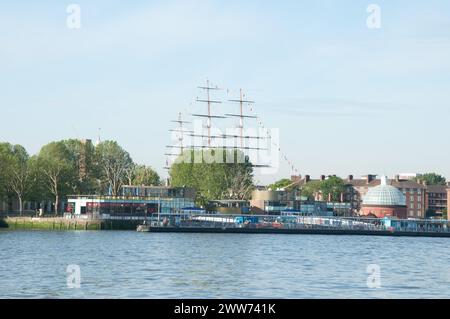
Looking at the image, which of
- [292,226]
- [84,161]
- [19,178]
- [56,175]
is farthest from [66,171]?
[292,226]

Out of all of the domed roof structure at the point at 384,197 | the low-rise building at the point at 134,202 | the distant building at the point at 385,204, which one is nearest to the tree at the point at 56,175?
the low-rise building at the point at 134,202

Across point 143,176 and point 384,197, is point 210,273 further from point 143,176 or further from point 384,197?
point 384,197

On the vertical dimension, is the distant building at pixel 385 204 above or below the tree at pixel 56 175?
below

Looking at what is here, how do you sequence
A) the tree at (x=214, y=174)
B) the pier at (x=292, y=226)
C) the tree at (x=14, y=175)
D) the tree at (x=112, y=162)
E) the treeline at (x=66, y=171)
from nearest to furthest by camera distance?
the pier at (x=292, y=226)
the tree at (x=14, y=175)
the treeline at (x=66, y=171)
the tree at (x=112, y=162)
the tree at (x=214, y=174)

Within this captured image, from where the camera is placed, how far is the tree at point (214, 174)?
6698 inches

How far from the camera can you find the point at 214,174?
171 meters

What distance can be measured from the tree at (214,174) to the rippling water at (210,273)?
9142 centimetres

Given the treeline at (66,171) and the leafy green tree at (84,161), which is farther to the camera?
the leafy green tree at (84,161)

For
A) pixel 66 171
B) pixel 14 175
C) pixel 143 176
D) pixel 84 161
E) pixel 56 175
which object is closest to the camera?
pixel 14 175

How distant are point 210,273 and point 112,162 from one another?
122745 mm

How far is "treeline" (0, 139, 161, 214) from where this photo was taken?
13775 centimetres

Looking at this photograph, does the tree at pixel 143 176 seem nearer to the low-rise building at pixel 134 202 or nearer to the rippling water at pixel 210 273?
the low-rise building at pixel 134 202

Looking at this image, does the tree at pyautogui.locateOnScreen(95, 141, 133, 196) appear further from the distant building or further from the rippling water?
the rippling water
